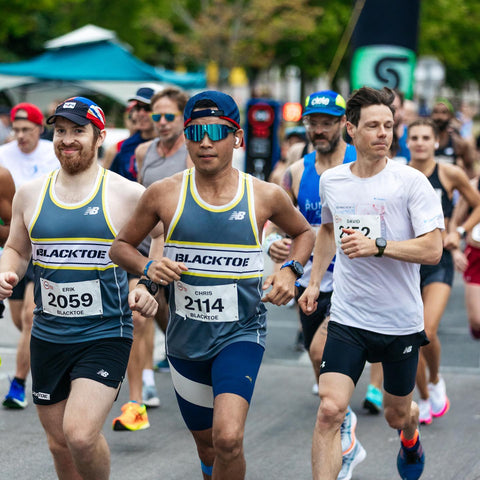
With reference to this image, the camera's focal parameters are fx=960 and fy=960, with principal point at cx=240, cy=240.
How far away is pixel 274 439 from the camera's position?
6.68 metres

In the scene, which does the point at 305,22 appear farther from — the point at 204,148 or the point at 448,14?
the point at 204,148

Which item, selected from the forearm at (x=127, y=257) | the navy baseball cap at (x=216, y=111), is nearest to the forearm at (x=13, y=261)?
the forearm at (x=127, y=257)

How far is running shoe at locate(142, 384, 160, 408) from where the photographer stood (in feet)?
24.3

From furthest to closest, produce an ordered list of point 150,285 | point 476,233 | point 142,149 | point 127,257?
1. point 476,233
2. point 142,149
3. point 127,257
4. point 150,285

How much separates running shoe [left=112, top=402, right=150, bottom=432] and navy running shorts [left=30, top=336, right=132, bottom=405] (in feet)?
7.26

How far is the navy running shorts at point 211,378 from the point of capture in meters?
4.39

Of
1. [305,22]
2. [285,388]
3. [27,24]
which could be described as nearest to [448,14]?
[305,22]

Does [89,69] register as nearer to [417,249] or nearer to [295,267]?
[417,249]

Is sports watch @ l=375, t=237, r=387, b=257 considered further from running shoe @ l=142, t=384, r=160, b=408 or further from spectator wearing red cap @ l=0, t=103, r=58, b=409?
spectator wearing red cap @ l=0, t=103, r=58, b=409

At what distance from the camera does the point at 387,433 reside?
6.80 m

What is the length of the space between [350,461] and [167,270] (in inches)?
85.5

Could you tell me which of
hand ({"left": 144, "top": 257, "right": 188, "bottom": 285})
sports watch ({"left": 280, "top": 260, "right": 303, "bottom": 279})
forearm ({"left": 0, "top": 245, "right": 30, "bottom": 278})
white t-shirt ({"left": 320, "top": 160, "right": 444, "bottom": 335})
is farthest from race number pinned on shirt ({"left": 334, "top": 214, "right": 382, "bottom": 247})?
forearm ({"left": 0, "top": 245, "right": 30, "bottom": 278})

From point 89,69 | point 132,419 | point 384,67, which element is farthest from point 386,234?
point 89,69

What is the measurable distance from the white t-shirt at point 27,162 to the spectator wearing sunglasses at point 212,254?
3.77m
